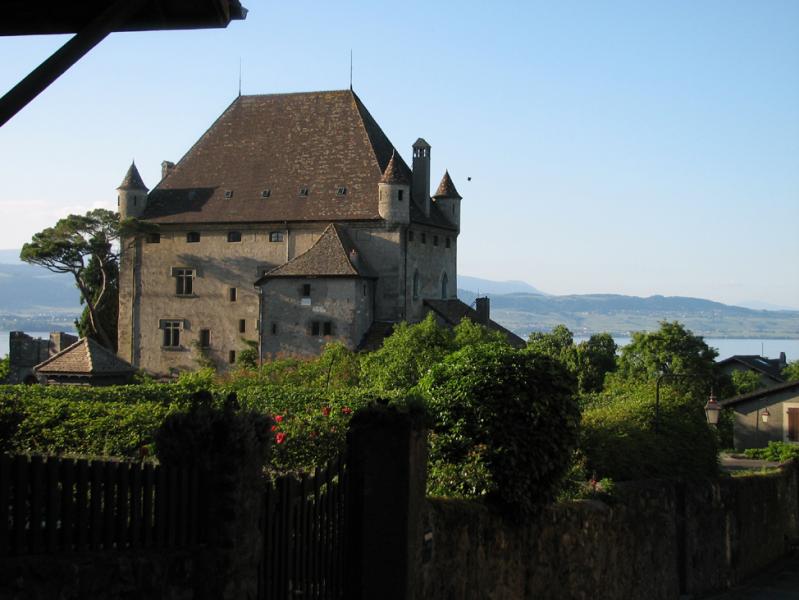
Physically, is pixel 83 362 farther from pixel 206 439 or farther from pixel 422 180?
pixel 422 180

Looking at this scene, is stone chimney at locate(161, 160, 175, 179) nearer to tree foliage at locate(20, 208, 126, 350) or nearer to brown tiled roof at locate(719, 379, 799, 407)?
tree foliage at locate(20, 208, 126, 350)

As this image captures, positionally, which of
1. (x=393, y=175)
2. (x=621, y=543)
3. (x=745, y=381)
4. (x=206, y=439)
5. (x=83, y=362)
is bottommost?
(x=621, y=543)

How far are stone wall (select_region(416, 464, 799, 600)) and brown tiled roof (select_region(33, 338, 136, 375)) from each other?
20.5 metres

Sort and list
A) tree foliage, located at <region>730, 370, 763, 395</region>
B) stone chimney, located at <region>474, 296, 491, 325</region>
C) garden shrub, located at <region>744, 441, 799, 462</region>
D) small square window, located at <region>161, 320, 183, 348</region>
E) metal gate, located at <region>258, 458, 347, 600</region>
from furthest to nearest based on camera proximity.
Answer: tree foliage, located at <region>730, 370, 763, 395</region> → stone chimney, located at <region>474, 296, 491, 325</region> → small square window, located at <region>161, 320, 183, 348</region> → garden shrub, located at <region>744, 441, 799, 462</region> → metal gate, located at <region>258, 458, 347, 600</region>

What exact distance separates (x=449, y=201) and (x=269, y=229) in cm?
1259

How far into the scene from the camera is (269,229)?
69938 mm

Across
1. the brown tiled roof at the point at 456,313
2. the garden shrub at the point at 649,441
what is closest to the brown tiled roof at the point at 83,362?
the garden shrub at the point at 649,441

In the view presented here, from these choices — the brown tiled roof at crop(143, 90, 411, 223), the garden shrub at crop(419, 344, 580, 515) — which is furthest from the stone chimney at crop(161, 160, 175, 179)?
the garden shrub at crop(419, 344, 580, 515)

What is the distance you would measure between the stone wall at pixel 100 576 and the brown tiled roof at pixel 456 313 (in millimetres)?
58116

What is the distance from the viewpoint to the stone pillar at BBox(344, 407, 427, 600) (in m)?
12.3

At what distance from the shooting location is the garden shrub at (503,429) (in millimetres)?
16172

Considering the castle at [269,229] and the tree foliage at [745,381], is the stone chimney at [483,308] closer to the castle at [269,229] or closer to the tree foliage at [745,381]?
the castle at [269,229]

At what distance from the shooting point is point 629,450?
25.2 meters

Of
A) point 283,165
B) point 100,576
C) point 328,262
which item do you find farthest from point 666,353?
point 100,576
